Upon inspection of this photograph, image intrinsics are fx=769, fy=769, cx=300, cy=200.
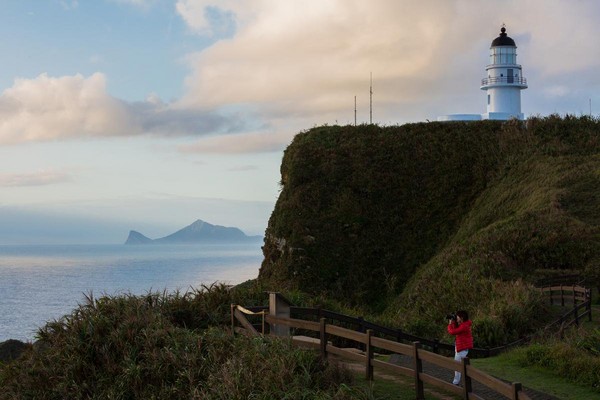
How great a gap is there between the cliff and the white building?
69.2 feet

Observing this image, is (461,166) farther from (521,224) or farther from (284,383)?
(284,383)

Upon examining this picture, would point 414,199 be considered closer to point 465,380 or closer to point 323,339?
point 323,339

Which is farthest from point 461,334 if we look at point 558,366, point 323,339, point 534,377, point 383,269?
point 383,269

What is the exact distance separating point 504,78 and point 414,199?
31550 mm

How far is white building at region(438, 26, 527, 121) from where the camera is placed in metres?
89.5

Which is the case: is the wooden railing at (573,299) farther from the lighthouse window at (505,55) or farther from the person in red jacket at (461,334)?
the lighthouse window at (505,55)

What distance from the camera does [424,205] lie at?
6456 cm

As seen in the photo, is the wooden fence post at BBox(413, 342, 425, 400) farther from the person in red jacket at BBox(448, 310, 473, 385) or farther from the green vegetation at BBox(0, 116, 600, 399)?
the person in red jacket at BBox(448, 310, 473, 385)

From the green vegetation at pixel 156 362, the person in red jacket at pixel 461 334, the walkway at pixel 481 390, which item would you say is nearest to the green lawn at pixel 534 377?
the walkway at pixel 481 390

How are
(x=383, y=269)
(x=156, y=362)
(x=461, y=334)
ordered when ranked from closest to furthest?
(x=461, y=334)
(x=156, y=362)
(x=383, y=269)

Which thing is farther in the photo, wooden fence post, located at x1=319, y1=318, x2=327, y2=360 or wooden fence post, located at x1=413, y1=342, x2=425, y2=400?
wooden fence post, located at x1=319, y1=318, x2=327, y2=360

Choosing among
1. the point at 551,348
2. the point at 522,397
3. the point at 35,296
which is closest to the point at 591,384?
the point at 551,348

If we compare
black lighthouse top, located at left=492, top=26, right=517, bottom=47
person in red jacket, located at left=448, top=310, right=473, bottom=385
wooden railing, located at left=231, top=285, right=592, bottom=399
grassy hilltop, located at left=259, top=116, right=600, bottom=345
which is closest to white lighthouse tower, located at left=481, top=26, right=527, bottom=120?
black lighthouse top, located at left=492, top=26, right=517, bottom=47

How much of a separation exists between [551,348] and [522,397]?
25.4 feet
